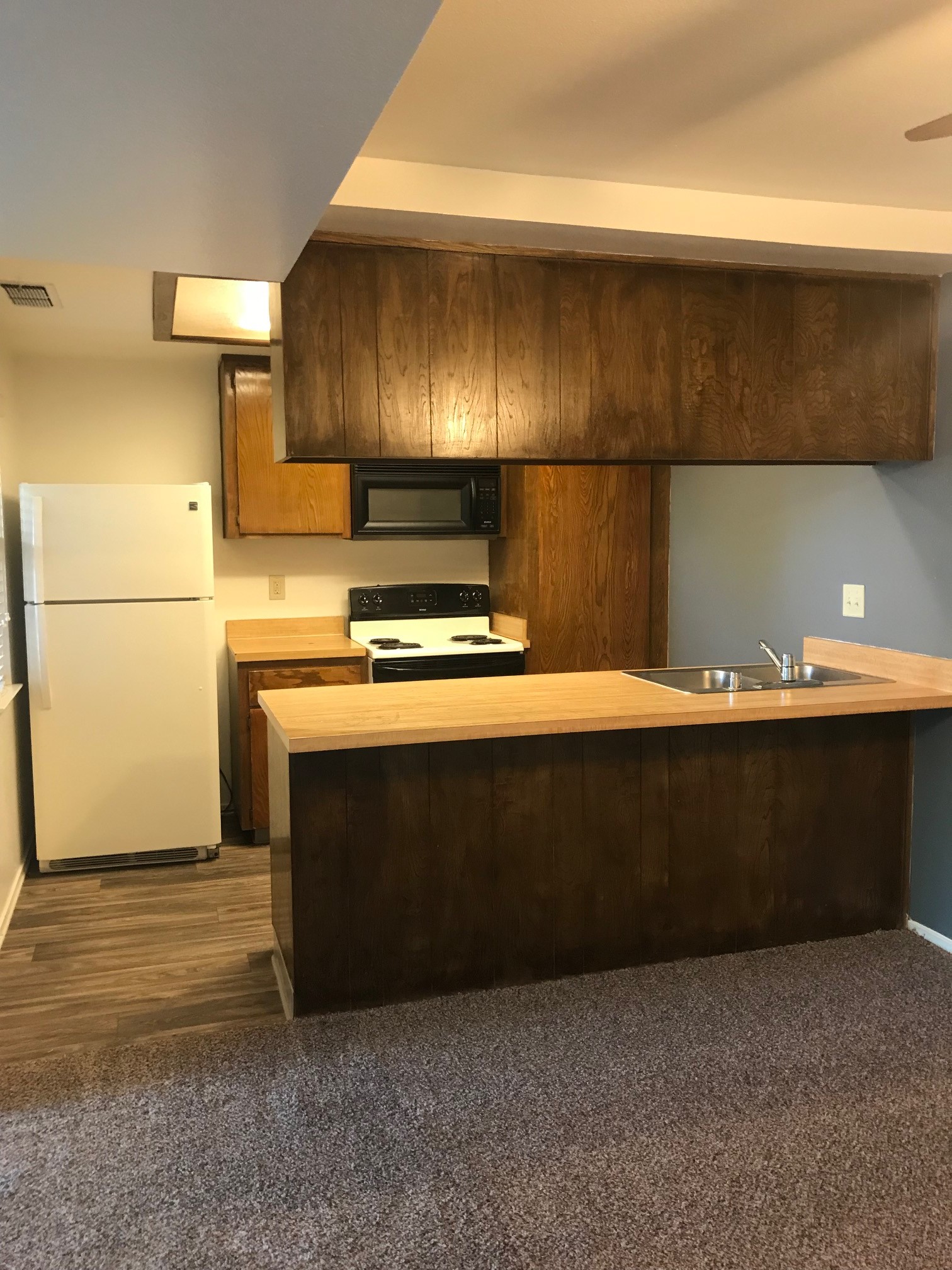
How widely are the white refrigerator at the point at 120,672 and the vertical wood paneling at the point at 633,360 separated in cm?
192

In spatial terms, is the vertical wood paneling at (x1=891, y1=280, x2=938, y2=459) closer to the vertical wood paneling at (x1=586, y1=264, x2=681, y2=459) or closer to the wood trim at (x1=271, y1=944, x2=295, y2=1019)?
the vertical wood paneling at (x1=586, y1=264, x2=681, y2=459)

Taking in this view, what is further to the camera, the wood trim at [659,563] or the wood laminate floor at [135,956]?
the wood trim at [659,563]

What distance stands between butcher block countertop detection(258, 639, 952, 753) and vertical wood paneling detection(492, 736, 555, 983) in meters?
0.16

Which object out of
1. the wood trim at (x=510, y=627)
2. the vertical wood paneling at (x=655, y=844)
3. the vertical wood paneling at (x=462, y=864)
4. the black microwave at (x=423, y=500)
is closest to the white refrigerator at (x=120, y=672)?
the black microwave at (x=423, y=500)

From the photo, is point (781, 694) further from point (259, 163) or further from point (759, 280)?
Result: point (259, 163)

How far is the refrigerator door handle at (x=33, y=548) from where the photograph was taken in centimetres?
388

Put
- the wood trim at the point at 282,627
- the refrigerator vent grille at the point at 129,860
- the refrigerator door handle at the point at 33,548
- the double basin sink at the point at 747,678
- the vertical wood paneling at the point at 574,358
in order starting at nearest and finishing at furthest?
the vertical wood paneling at the point at 574,358 → the double basin sink at the point at 747,678 → the refrigerator door handle at the point at 33,548 → the refrigerator vent grille at the point at 129,860 → the wood trim at the point at 282,627

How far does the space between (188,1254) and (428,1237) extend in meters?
0.45

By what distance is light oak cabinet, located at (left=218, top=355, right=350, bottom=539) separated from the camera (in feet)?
14.5

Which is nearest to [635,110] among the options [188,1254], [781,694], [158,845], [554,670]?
[781,694]

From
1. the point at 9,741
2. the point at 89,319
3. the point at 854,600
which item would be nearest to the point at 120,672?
the point at 9,741

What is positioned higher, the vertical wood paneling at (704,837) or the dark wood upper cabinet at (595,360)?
the dark wood upper cabinet at (595,360)

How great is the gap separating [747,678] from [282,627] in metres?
2.29

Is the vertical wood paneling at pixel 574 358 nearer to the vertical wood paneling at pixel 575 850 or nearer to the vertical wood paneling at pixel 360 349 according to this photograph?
the vertical wood paneling at pixel 360 349
